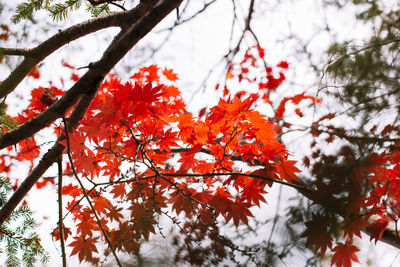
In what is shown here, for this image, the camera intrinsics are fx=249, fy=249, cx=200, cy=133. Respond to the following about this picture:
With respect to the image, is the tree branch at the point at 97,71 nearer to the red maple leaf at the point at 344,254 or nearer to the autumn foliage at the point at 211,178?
the autumn foliage at the point at 211,178

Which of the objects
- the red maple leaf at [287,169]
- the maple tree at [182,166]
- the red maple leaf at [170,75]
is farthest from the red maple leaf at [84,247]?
the red maple leaf at [170,75]

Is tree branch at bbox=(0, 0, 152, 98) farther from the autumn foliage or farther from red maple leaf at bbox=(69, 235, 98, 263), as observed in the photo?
red maple leaf at bbox=(69, 235, 98, 263)

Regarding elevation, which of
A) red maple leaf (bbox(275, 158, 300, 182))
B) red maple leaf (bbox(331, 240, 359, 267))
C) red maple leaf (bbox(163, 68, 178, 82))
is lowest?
red maple leaf (bbox(331, 240, 359, 267))

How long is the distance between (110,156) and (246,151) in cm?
54

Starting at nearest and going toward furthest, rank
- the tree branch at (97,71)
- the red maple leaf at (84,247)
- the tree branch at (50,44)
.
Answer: the tree branch at (97,71) < the tree branch at (50,44) < the red maple leaf at (84,247)

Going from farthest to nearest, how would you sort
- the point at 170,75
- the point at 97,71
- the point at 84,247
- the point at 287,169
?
1. the point at 170,75
2. the point at 84,247
3. the point at 287,169
4. the point at 97,71

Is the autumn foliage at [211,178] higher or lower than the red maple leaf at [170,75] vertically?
lower

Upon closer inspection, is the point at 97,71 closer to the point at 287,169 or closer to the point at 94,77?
the point at 94,77

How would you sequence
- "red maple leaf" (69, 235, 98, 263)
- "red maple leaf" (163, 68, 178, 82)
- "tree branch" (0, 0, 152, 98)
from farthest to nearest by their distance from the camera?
"red maple leaf" (163, 68, 178, 82)
"red maple leaf" (69, 235, 98, 263)
"tree branch" (0, 0, 152, 98)

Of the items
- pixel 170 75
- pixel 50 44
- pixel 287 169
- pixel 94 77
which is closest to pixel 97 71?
pixel 94 77

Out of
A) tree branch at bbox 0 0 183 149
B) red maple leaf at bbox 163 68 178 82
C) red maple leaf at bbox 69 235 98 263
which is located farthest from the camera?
red maple leaf at bbox 163 68 178 82

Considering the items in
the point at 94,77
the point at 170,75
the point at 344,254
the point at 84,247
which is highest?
the point at 170,75

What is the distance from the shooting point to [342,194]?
0.78m

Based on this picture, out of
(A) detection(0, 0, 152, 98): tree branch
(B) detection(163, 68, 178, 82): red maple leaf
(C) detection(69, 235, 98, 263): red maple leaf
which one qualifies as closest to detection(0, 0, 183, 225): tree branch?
(A) detection(0, 0, 152, 98): tree branch
